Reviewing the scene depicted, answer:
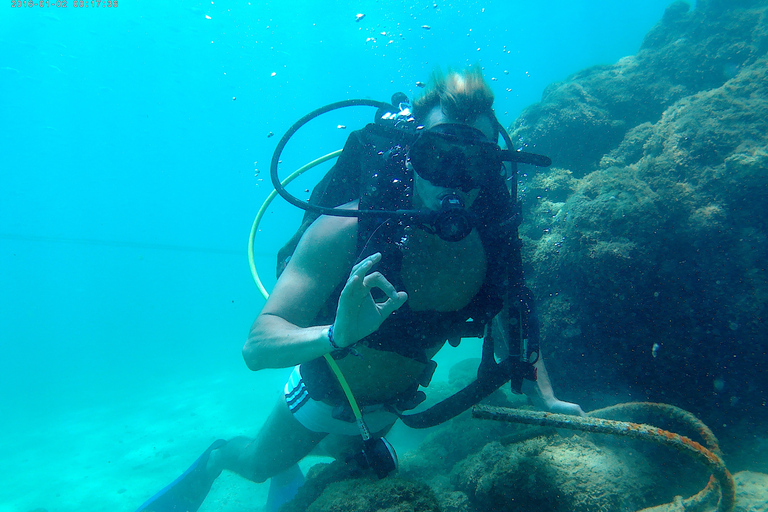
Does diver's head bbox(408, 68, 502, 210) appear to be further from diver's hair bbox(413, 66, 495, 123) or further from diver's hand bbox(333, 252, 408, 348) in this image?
diver's hand bbox(333, 252, 408, 348)

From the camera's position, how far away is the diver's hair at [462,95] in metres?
2.23

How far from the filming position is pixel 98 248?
8219cm

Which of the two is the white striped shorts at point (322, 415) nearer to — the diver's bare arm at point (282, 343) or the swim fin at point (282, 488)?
the diver's bare arm at point (282, 343)

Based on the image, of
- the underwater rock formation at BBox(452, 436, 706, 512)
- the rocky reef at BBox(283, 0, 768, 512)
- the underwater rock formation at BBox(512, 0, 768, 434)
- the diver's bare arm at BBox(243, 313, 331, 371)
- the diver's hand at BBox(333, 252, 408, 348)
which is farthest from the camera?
the underwater rock formation at BBox(512, 0, 768, 434)

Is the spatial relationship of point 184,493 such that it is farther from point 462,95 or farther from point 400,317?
point 462,95

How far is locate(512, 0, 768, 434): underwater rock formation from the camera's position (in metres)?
3.00

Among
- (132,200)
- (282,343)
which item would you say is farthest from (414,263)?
(132,200)

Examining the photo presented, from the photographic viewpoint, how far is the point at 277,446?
3336mm

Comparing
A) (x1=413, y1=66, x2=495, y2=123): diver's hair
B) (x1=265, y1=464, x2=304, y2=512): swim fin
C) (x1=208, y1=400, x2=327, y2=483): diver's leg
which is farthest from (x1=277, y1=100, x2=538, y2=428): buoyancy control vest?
(x1=265, y1=464, x2=304, y2=512): swim fin

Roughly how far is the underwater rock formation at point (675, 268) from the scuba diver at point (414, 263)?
55.3 inches

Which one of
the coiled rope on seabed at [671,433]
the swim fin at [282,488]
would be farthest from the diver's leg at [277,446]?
the coiled rope on seabed at [671,433]

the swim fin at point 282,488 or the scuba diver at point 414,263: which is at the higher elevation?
the scuba diver at point 414,263

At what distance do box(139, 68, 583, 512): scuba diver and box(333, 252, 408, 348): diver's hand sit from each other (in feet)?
1.28

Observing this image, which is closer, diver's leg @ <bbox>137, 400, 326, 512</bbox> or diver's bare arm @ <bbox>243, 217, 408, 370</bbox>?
diver's bare arm @ <bbox>243, 217, 408, 370</bbox>
